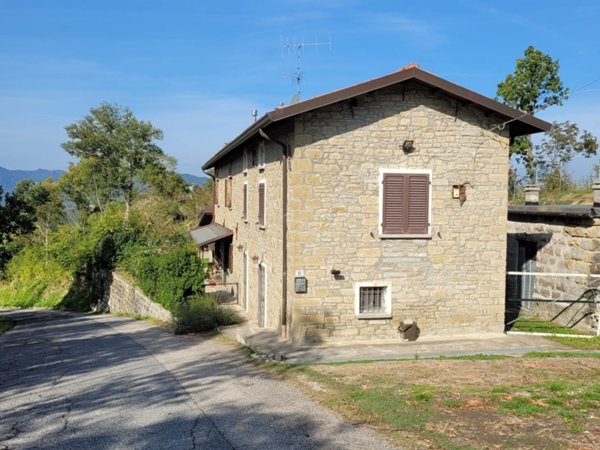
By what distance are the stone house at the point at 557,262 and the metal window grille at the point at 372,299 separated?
10.8ft

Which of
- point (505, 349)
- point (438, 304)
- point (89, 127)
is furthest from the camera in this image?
point (89, 127)

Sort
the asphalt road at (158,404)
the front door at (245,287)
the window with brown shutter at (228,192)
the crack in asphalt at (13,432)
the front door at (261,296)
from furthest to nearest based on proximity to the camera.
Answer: the window with brown shutter at (228,192)
the front door at (245,287)
the front door at (261,296)
the crack in asphalt at (13,432)
the asphalt road at (158,404)

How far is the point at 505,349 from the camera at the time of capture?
12070 mm

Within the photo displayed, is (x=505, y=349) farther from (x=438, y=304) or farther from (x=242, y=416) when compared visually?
(x=242, y=416)

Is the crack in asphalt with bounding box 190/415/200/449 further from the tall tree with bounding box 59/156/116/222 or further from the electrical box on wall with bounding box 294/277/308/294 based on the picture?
the tall tree with bounding box 59/156/116/222

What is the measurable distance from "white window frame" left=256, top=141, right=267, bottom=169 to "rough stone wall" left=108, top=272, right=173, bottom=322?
254 inches

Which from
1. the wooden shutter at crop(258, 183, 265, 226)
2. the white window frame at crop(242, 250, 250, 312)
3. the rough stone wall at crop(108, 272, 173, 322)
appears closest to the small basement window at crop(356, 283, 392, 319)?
the wooden shutter at crop(258, 183, 265, 226)

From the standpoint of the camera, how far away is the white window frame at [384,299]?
41.4 feet

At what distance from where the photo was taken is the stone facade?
1241 cm

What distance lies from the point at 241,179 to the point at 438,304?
9.04 m

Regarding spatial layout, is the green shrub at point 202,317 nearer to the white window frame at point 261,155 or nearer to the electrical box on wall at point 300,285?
the white window frame at point 261,155

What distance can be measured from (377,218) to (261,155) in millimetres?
4712

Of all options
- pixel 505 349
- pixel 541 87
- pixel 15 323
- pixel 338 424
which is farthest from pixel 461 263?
pixel 15 323

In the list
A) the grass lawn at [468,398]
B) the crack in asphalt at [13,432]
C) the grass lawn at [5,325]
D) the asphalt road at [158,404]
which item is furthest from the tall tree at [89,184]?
the crack in asphalt at [13,432]
